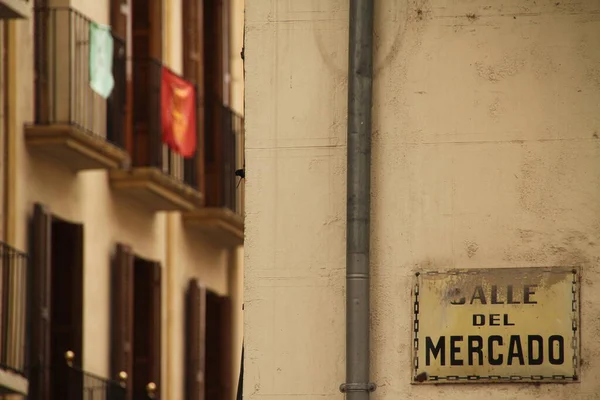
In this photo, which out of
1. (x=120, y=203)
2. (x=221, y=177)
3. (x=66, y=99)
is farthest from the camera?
(x=221, y=177)

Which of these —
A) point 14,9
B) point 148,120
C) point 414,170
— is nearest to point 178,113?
point 148,120

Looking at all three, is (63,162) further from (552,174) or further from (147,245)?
(552,174)

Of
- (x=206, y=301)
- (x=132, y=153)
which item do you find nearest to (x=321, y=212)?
(x=132, y=153)

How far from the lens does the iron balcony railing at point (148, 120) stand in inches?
1210

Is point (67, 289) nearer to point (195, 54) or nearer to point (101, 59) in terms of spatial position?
point (101, 59)

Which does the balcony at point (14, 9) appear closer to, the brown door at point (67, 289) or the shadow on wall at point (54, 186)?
the shadow on wall at point (54, 186)

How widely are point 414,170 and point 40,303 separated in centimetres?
1314

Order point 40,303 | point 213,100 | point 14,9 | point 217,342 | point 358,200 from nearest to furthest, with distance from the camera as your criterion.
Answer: point 358,200
point 14,9
point 40,303
point 213,100
point 217,342

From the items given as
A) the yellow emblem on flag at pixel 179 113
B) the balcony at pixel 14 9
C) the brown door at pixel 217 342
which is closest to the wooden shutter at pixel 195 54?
the yellow emblem on flag at pixel 179 113

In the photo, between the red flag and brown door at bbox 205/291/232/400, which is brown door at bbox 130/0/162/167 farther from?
brown door at bbox 205/291/232/400

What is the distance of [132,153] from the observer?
101 ft

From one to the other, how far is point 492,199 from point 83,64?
1427 centimetres

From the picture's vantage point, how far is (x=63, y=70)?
27969 millimetres

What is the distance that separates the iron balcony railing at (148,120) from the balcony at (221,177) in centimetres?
187
